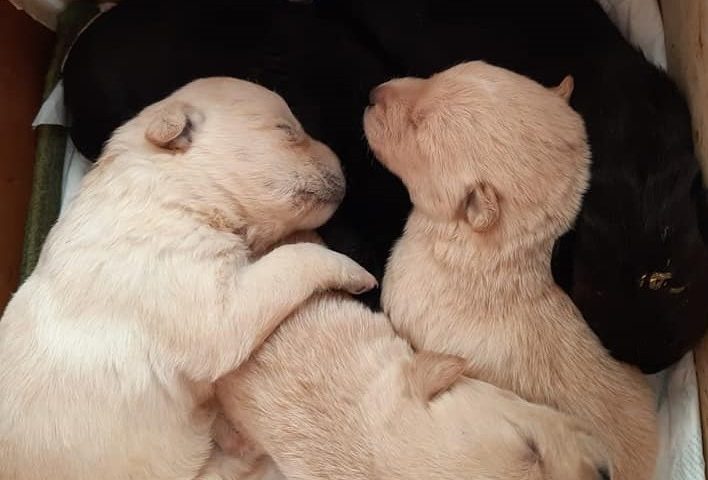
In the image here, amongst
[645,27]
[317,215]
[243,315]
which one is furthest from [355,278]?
[645,27]

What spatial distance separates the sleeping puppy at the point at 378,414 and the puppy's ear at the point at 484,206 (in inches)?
15.2

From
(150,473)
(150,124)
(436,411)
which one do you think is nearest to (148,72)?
(150,124)

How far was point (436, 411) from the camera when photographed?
7.66 feet

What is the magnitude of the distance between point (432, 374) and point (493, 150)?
64 cm

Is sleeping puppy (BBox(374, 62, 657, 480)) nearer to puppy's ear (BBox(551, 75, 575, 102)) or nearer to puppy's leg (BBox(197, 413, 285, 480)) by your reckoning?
puppy's ear (BBox(551, 75, 575, 102))

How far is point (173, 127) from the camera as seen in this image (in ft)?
8.30

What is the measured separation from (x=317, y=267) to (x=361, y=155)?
59 cm

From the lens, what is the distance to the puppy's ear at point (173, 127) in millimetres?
2529

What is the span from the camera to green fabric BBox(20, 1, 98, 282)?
10.6ft

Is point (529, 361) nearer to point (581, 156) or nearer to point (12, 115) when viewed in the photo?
point (581, 156)

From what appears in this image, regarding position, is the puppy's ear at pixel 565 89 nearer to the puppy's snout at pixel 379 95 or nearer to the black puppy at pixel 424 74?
the black puppy at pixel 424 74

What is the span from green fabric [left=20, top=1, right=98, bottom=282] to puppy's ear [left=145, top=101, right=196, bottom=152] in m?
0.89

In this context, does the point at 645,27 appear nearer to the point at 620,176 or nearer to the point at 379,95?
the point at 620,176

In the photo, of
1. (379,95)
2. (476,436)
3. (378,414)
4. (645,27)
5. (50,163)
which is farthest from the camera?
(50,163)
